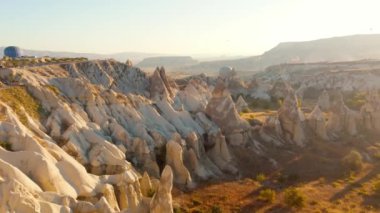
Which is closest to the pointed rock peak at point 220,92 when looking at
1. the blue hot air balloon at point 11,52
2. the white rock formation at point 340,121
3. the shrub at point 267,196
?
the white rock formation at point 340,121

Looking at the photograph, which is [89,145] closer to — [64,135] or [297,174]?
[64,135]

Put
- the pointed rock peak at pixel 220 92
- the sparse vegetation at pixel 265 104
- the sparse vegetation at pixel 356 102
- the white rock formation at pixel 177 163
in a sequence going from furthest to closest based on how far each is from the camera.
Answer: the sparse vegetation at pixel 265 104 → the sparse vegetation at pixel 356 102 → the pointed rock peak at pixel 220 92 → the white rock formation at pixel 177 163

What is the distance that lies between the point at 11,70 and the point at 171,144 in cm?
1779

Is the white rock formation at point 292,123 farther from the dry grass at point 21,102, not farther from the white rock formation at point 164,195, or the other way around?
the white rock formation at point 164,195

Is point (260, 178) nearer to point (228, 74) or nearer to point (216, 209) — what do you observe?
point (216, 209)

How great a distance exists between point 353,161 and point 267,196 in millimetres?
14106

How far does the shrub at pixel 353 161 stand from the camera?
44.8 meters

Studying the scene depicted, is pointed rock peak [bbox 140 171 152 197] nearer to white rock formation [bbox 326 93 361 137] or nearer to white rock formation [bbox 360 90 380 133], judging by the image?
white rock formation [bbox 326 93 361 137]

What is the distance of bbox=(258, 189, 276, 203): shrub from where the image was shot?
116 ft

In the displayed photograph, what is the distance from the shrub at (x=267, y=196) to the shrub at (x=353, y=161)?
12929 millimetres

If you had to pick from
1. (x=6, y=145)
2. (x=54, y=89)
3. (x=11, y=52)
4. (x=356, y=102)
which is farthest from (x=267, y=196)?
(x=11, y=52)

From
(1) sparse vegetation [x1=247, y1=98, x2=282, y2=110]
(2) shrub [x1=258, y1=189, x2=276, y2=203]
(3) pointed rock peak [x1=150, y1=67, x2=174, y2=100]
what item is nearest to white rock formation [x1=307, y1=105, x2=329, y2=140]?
(3) pointed rock peak [x1=150, y1=67, x2=174, y2=100]

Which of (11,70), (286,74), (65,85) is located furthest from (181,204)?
(286,74)

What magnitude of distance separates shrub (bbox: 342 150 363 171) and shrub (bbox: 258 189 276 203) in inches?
509
